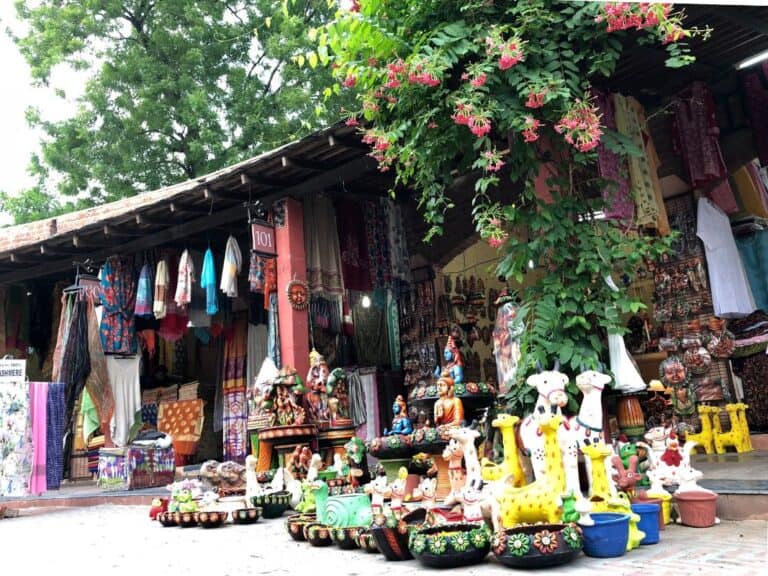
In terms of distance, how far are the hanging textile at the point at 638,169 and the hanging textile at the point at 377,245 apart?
4201mm

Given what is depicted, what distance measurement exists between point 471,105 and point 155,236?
24.2 ft

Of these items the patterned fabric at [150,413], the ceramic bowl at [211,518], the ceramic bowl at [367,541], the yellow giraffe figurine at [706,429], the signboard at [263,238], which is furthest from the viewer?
the patterned fabric at [150,413]

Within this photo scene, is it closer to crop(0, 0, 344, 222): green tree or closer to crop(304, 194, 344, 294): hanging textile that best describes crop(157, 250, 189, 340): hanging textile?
crop(304, 194, 344, 294): hanging textile

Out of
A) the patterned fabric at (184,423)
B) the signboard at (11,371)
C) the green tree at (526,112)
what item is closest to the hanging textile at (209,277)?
the signboard at (11,371)

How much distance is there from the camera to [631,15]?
17.2 feet

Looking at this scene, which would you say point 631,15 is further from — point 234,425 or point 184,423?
point 184,423

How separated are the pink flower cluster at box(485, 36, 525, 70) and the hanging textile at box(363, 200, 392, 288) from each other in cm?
521

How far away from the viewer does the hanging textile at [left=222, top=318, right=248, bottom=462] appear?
1301cm

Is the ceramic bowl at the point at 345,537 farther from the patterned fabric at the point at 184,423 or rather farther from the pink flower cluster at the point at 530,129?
the patterned fabric at the point at 184,423

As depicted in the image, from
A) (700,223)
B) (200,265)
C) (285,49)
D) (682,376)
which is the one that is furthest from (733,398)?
(285,49)

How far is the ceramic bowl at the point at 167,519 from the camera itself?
7.04 meters

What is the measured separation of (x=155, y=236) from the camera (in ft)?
37.1

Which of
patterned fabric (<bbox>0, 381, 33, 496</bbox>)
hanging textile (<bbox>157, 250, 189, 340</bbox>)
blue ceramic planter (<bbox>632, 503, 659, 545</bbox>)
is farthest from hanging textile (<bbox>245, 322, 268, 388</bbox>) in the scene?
blue ceramic planter (<bbox>632, 503, 659, 545</bbox>)

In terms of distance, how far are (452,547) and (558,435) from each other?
1.02 m
